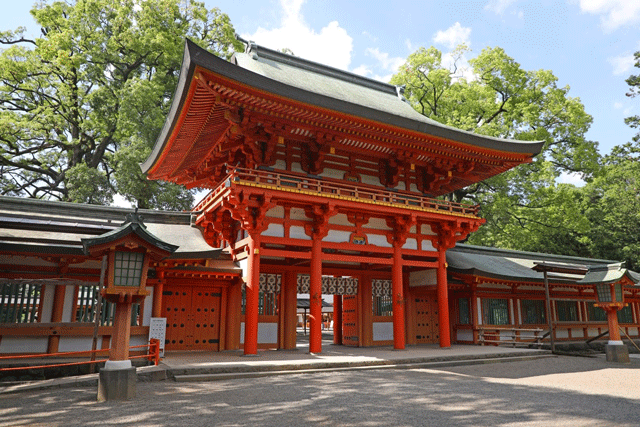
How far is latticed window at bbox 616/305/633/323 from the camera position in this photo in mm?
23578

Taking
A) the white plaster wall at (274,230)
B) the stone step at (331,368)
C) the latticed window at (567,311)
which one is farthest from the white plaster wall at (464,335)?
the white plaster wall at (274,230)

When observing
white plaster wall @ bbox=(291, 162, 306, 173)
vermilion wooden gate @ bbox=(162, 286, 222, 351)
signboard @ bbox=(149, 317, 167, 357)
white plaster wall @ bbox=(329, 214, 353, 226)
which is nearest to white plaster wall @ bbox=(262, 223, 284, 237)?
white plaster wall @ bbox=(329, 214, 353, 226)

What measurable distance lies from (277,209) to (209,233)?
4029 mm

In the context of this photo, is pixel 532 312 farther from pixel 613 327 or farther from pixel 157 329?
pixel 157 329

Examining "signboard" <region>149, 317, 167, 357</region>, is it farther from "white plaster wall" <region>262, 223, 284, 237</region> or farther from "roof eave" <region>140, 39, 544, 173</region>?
"roof eave" <region>140, 39, 544, 173</region>

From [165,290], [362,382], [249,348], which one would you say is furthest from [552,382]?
[165,290]

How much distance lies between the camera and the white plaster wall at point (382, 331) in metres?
17.9

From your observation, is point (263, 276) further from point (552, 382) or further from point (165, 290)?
point (552, 382)

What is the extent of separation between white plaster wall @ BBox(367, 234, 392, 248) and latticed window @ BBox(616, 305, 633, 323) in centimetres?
1640

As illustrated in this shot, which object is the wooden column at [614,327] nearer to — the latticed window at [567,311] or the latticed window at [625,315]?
the latticed window at [567,311]

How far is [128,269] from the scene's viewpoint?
8.51m

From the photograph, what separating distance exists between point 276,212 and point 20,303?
7602 millimetres

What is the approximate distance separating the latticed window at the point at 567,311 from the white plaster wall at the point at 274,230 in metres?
15.6

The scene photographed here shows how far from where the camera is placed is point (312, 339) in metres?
13.9
